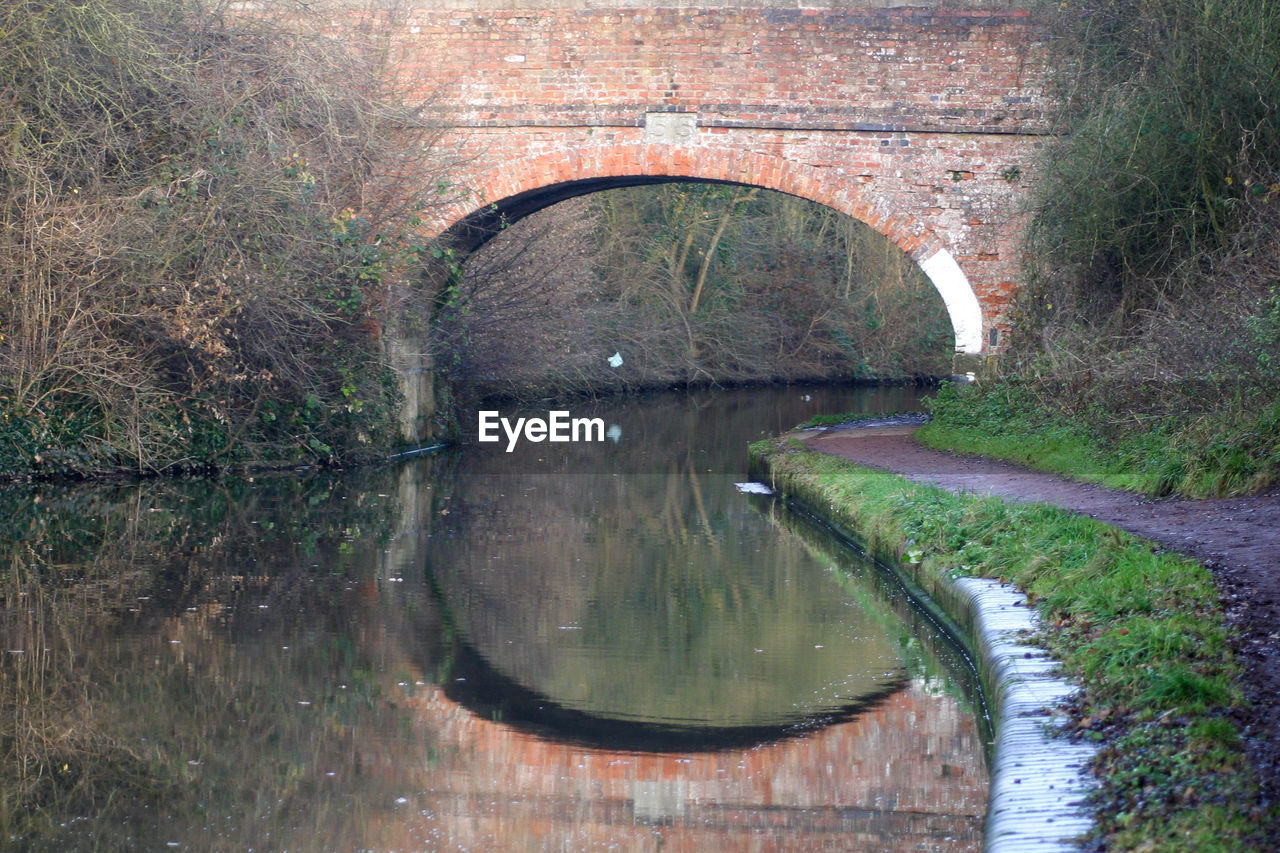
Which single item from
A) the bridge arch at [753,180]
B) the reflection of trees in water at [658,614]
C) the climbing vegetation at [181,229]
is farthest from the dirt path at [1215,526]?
the climbing vegetation at [181,229]

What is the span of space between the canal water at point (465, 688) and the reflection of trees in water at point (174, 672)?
0.02m

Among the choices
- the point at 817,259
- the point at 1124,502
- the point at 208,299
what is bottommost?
the point at 1124,502

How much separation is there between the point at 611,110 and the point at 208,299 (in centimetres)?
468

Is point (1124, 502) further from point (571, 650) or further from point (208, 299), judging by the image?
point (208, 299)

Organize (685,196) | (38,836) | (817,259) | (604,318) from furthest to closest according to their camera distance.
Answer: (817,259)
(685,196)
(604,318)
(38,836)

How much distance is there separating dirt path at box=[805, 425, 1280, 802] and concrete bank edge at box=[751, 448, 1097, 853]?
1.72 ft

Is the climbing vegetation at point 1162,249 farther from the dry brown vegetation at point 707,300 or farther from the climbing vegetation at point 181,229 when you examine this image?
the dry brown vegetation at point 707,300

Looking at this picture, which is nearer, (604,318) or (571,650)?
(571,650)

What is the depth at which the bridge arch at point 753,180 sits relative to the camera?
14.4 metres

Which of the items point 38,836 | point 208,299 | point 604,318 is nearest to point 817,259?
point 604,318

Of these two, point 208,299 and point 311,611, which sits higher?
point 208,299

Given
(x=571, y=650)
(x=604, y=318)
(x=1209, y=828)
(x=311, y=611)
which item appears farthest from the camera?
(x=604, y=318)

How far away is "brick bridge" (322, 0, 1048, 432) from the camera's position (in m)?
14.2

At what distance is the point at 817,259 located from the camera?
3294 cm
